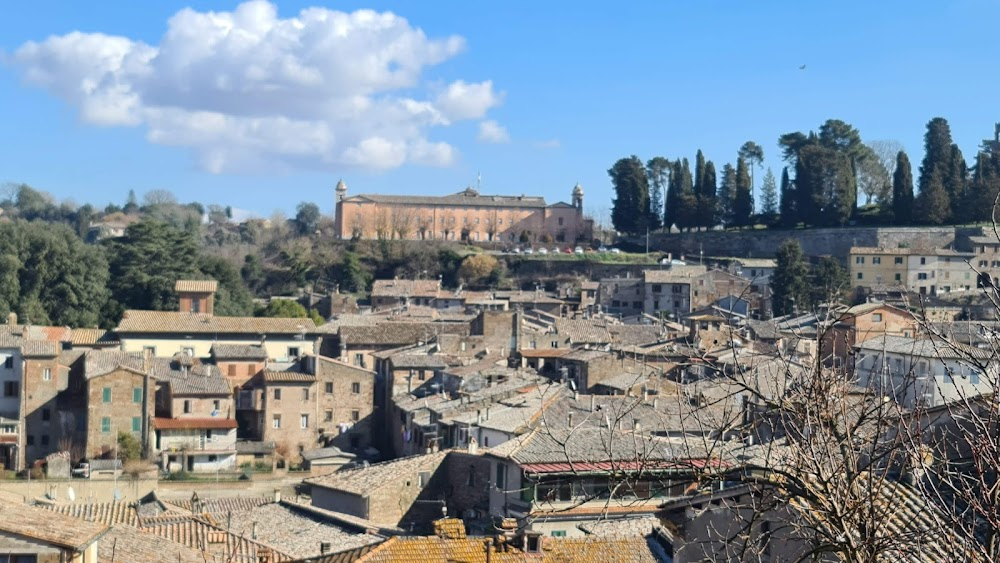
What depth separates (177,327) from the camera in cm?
4172

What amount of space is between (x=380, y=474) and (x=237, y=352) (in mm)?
16729

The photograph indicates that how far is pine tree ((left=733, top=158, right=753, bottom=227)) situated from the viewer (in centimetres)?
7012

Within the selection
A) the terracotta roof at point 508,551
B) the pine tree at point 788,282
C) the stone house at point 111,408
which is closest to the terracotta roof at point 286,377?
the stone house at point 111,408

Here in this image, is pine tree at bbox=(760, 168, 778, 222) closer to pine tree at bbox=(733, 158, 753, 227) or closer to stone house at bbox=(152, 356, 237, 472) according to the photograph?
pine tree at bbox=(733, 158, 753, 227)

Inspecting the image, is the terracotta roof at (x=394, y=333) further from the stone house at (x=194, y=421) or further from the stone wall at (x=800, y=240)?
the stone wall at (x=800, y=240)

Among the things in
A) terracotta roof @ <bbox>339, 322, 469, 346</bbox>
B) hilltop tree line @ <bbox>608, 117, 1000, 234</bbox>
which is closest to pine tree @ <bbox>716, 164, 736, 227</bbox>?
hilltop tree line @ <bbox>608, 117, 1000, 234</bbox>

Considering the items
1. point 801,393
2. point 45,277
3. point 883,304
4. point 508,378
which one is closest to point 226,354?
point 508,378

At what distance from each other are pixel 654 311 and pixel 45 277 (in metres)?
24.9

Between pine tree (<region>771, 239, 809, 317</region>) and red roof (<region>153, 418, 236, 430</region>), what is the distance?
81.8 ft

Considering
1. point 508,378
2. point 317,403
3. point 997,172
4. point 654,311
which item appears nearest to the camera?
point 508,378

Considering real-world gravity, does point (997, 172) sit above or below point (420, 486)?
above

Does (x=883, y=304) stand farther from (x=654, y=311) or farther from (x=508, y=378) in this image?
(x=654, y=311)

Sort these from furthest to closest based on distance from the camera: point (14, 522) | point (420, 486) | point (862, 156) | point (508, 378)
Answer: point (862, 156) < point (508, 378) < point (420, 486) < point (14, 522)

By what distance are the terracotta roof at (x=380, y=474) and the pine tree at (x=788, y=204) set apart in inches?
1923
